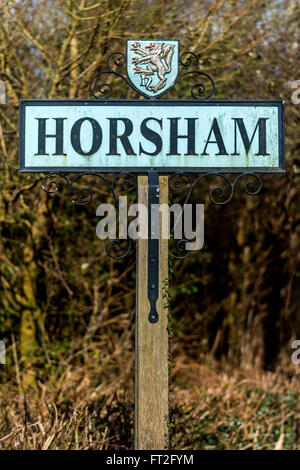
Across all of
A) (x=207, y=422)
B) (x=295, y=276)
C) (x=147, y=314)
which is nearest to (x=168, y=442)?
(x=147, y=314)

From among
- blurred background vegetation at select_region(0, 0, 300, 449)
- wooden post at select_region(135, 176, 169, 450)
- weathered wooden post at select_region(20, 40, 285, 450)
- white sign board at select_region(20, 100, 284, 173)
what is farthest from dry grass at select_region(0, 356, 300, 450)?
white sign board at select_region(20, 100, 284, 173)

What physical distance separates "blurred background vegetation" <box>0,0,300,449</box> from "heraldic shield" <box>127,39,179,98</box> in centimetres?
153

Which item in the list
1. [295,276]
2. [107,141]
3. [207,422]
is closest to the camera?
[107,141]

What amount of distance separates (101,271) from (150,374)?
9.34ft

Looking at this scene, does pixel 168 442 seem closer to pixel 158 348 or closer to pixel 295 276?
pixel 158 348

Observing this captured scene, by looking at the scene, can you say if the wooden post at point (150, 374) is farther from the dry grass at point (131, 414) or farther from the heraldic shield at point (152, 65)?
the heraldic shield at point (152, 65)

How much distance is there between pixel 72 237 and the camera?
5.79 meters

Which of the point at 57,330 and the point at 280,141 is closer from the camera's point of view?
the point at 280,141

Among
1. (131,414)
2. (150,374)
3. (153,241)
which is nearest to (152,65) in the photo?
(153,241)

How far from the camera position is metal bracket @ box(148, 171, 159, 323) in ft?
9.89

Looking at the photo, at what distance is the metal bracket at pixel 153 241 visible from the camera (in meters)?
3.02

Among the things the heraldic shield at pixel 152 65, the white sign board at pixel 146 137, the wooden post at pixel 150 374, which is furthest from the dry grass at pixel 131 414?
the heraldic shield at pixel 152 65
